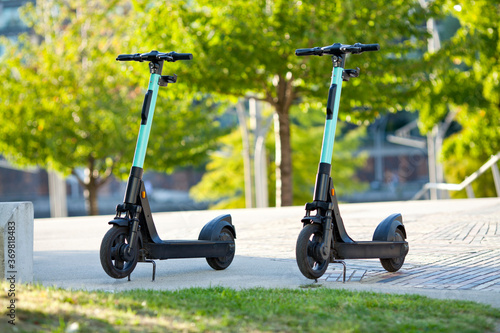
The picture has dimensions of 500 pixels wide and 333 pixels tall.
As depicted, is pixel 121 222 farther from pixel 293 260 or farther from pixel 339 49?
pixel 339 49

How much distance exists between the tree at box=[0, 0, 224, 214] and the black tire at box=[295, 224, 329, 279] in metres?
14.2

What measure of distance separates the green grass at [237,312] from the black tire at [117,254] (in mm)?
821

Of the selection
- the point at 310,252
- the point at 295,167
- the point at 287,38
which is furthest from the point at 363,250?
the point at 295,167

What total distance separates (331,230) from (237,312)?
175cm

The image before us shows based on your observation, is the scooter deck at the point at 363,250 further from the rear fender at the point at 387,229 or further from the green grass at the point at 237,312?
the green grass at the point at 237,312

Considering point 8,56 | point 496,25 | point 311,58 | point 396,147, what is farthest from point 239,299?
point 396,147

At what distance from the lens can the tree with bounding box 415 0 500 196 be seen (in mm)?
14970

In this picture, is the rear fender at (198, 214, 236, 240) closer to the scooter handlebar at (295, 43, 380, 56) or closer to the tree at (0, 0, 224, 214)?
the scooter handlebar at (295, 43, 380, 56)

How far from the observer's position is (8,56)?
68.2ft

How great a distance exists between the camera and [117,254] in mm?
6000

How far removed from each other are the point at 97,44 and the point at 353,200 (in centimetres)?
2831

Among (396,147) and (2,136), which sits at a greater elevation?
(396,147)

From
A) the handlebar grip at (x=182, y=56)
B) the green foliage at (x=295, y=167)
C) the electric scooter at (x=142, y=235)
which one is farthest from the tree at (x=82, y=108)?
the electric scooter at (x=142, y=235)

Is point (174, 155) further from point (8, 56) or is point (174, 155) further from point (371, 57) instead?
point (371, 57)
